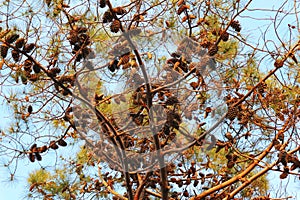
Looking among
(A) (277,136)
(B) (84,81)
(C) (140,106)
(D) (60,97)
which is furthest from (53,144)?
(A) (277,136)

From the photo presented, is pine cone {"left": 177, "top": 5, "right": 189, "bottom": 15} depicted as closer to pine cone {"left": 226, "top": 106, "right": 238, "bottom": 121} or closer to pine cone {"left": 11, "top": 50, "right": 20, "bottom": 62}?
pine cone {"left": 226, "top": 106, "right": 238, "bottom": 121}

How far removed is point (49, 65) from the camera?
2.28m

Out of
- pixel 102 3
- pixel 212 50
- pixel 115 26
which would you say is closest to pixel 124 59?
pixel 115 26

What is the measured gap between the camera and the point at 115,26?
2.13 m

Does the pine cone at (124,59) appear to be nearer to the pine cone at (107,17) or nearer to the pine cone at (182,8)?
the pine cone at (107,17)

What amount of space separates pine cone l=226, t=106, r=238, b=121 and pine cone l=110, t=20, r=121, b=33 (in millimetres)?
610

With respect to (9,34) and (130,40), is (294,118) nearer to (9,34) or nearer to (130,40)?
(130,40)

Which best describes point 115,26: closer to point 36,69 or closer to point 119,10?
point 119,10

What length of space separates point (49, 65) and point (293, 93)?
116 cm

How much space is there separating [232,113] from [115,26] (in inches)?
25.8

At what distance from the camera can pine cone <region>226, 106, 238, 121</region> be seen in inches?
93.1

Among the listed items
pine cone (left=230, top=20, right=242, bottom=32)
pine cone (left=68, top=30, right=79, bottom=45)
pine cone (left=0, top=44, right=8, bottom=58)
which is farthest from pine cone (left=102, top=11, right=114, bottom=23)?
pine cone (left=230, top=20, right=242, bottom=32)

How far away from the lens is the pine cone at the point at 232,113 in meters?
2.36

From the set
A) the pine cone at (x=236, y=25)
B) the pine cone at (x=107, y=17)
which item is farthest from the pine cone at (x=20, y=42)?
the pine cone at (x=236, y=25)
